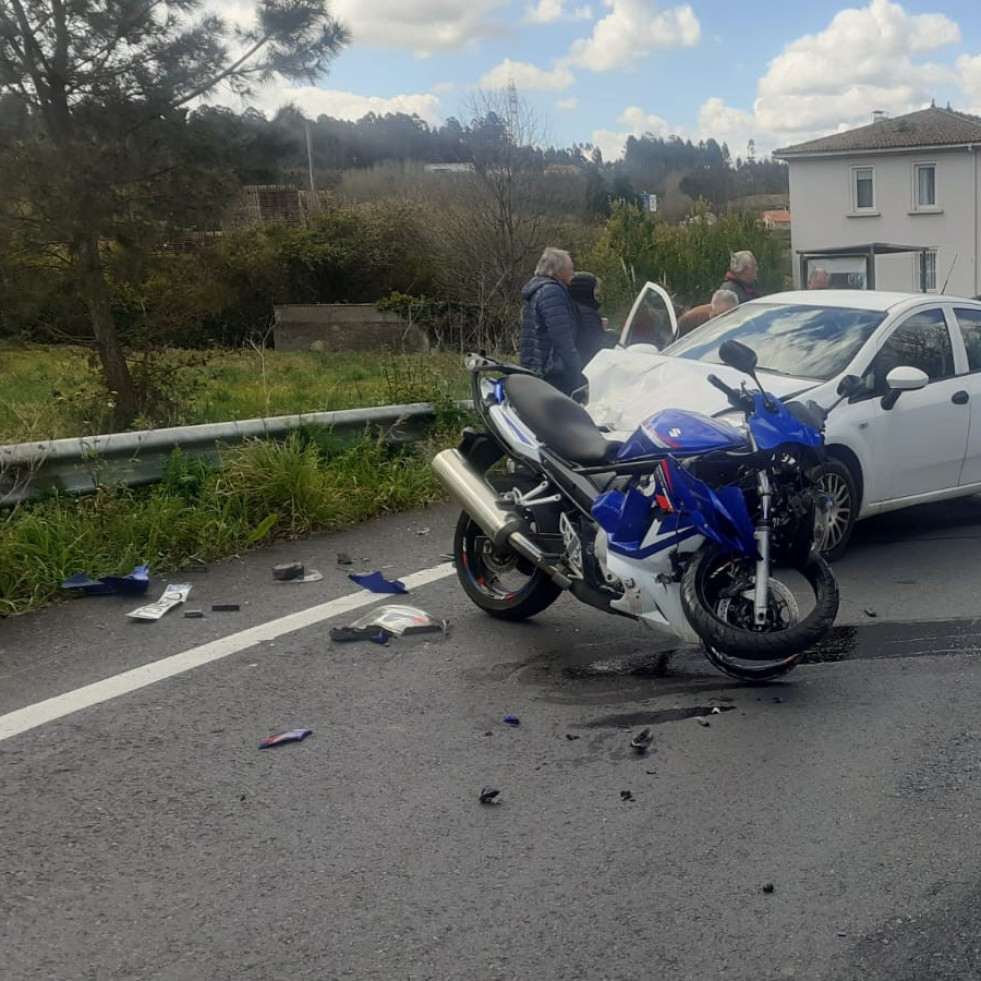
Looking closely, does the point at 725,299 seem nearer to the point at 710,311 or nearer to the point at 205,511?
the point at 710,311

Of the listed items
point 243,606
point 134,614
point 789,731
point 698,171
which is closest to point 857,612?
point 789,731

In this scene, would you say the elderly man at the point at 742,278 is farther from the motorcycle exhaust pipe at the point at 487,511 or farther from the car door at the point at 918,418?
the motorcycle exhaust pipe at the point at 487,511

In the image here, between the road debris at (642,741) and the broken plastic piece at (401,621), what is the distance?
154cm

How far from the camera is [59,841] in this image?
3.87 m

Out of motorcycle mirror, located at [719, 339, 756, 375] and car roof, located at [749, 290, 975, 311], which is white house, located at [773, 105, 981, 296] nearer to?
car roof, located at [749, 290, 975, 311]

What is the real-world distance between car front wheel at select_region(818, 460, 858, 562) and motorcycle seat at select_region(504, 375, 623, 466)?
1.94 m

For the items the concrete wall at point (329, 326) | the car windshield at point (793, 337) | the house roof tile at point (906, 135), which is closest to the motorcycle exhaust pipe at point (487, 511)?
the car windshield at point (793, 337)

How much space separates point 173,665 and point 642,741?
209cm

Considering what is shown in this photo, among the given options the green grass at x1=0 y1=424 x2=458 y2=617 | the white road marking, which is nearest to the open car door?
the green grass at x1=0 y1=424 x2=458 y2=617

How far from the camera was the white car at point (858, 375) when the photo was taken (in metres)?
7.10

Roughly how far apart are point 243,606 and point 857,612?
3089 millimetres

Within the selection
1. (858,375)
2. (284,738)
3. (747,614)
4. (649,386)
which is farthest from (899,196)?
(284,738)

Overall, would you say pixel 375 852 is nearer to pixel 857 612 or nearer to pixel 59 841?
pixel 59 841

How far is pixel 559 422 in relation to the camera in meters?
5.82
